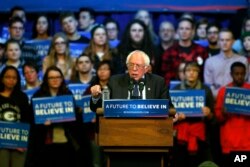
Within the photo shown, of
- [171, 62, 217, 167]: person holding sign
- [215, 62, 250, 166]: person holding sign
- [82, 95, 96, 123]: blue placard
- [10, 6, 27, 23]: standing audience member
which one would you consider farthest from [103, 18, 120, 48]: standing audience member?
[215, 62, 250, 166]: person holding sign

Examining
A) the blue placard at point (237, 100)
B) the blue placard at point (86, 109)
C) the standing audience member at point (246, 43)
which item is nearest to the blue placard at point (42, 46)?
the blue placard at point (86, 109)

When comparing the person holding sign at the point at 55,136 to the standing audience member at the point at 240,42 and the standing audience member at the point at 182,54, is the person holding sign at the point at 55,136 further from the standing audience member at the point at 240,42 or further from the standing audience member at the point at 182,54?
the standing audience member at the point at 240,42

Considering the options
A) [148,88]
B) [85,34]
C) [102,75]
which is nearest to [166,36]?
[85,34]

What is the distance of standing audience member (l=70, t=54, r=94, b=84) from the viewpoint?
31.4ft

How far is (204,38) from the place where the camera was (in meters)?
10.5

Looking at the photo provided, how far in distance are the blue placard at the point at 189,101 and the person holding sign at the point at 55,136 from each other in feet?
4.00

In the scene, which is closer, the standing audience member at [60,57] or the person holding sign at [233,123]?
the person holding sign at [233,123]

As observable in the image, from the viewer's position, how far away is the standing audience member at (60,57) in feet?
32.3

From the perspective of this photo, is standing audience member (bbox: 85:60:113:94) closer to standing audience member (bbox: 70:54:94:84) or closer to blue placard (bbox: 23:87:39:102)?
standing audience member (bbox: 70:54:94:84)

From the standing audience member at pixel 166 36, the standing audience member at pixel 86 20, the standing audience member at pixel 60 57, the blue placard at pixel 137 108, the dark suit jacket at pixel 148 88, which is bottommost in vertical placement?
the blue placard at pixel 137 108

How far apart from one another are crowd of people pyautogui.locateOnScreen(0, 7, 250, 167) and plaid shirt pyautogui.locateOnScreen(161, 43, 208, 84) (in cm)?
1

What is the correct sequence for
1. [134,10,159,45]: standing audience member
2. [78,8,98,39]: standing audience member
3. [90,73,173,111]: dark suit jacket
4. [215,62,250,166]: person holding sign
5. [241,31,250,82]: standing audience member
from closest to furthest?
[90,73,173,111]: dark suit jacket, [215,62,250,166]: person holding sign, [241,31,250,82]: standing audience member, [134,10,159,45]: standing audience member, [78,8,98,39]: standing audience member

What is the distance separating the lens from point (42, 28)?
1055cm

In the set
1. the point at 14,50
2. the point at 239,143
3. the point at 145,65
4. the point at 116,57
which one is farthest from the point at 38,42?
the point at 145,65
